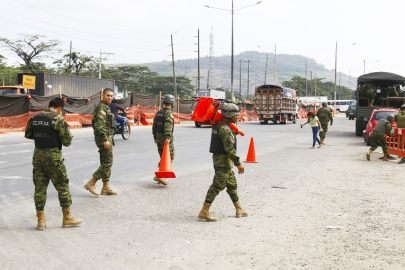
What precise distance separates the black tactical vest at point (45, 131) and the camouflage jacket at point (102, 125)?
210cm

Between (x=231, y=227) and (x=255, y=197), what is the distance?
2.23m

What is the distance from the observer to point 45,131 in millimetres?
6066

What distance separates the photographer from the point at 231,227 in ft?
21.1

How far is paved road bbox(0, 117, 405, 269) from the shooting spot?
5004 millimetres

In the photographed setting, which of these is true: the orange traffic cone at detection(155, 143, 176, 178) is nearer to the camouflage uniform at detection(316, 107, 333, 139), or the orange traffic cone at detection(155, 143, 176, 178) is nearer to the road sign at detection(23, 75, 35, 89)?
the camouflage uniform at detection(316, 107, 333, 139)

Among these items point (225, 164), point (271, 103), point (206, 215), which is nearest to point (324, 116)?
point (225, 164)

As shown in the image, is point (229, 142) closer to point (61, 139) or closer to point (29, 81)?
point (61, 139)

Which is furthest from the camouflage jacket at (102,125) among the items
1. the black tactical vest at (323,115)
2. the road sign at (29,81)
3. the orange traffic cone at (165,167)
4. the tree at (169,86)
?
the tree at (169,86)

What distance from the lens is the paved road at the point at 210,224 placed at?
500 centimetres

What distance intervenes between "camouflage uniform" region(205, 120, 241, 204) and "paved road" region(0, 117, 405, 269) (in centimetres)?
40

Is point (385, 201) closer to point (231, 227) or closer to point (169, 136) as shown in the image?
point (231, 227)

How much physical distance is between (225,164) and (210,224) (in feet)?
2.70

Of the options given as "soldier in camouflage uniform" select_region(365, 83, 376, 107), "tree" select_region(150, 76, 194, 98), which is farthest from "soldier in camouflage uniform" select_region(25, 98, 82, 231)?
"tree" select_region(150, 76, 194, 98)

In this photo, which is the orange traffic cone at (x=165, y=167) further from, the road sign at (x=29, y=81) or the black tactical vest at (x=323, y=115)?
the road sign at (x=29, y=81)
